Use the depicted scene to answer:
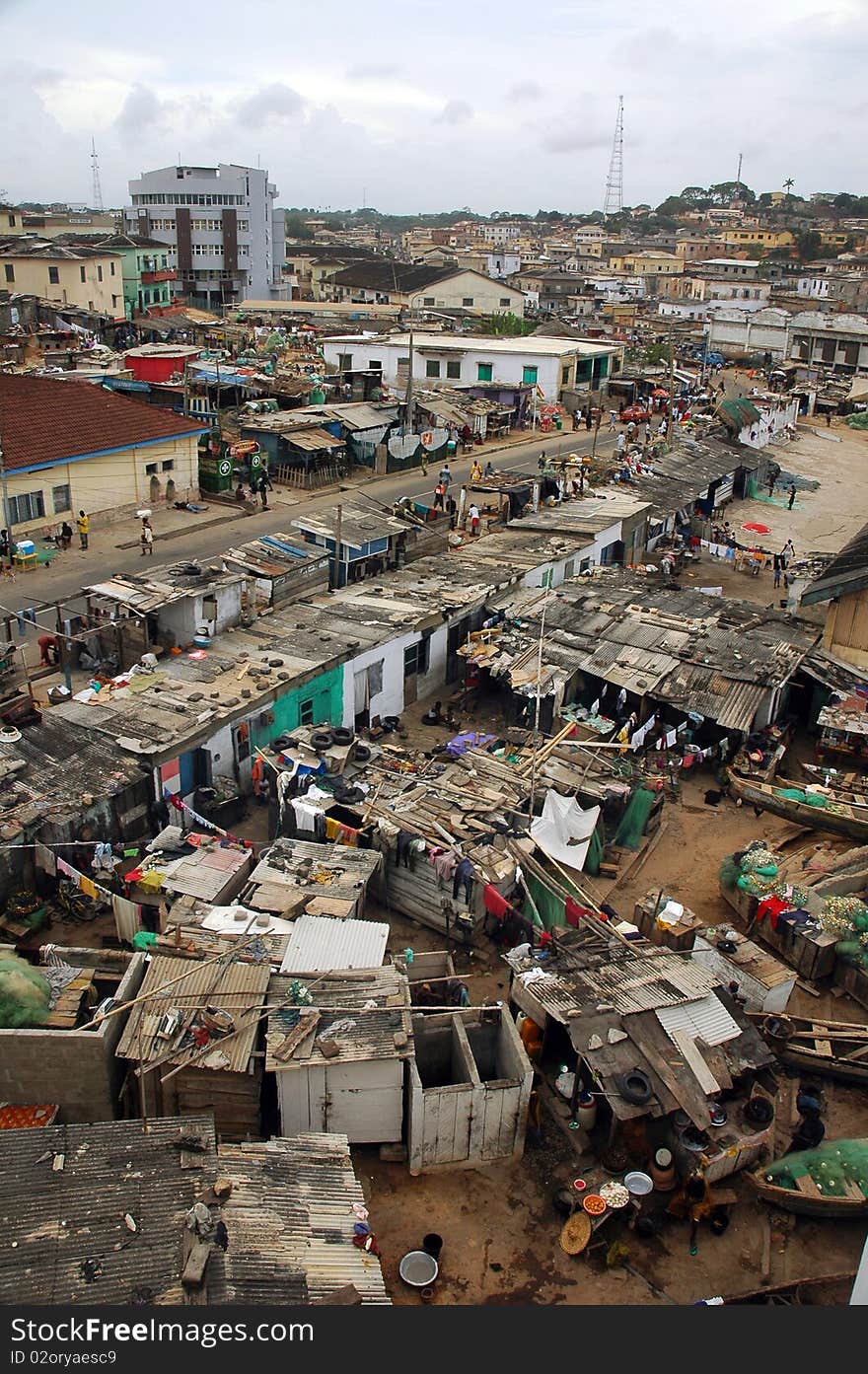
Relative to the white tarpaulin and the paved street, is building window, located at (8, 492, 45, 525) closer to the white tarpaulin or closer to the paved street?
the paved street

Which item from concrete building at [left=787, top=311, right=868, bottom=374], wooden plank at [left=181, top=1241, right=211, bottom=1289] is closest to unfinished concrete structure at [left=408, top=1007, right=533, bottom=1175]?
wooden plank at [left=181, top=1241, right=211, bottom=1289]

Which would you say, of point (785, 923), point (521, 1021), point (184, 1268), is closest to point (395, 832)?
point (521, 1021)

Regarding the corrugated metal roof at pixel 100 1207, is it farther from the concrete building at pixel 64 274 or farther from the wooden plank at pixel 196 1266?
the concrete building at pixel 64 274

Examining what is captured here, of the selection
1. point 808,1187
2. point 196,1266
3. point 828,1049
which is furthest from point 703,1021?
point 196,1266

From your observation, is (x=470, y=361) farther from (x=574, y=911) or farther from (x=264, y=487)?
(x=574, y=911)

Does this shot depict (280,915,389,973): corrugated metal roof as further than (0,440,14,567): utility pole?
No

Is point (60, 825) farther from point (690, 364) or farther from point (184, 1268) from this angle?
point (690, 364)
